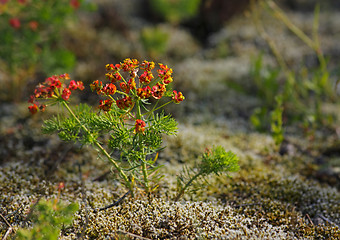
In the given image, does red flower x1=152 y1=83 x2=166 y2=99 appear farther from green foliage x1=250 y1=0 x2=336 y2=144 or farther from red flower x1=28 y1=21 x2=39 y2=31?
red flower x1=28 y1=21 x2=39 y2=31

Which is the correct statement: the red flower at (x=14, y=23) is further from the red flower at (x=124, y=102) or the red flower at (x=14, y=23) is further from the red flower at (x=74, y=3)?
the red flower at (x=124, y=102)

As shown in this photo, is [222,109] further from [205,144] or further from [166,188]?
[166,188]

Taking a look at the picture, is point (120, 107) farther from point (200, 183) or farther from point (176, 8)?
point (176, 8)

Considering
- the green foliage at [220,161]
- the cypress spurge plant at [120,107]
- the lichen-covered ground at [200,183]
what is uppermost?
the cypress spurge plant at [120,107]

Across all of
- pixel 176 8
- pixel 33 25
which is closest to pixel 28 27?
pixel 33 25

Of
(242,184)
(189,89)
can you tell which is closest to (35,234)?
(242,184)

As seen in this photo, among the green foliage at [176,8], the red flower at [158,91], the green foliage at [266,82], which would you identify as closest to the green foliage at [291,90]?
the green foliage at [266,82]
